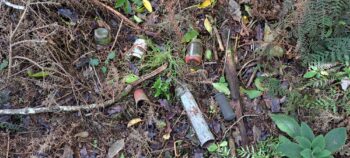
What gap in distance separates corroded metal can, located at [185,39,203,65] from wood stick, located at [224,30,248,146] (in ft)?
0.61

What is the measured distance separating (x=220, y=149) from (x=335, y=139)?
2.24 ft

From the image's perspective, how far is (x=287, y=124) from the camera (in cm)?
265

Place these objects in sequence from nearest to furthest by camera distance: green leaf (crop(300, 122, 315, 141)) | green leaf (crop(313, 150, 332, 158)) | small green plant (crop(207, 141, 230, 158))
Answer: green leaf (crop(313, 150, 332, 158)) → green leaf (crop(300, 122, 315, 141)) → small green plant (crop(207, 141, 230, 158))

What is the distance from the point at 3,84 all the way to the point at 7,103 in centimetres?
14

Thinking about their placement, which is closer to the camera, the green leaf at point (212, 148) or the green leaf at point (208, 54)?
the green leaf at point (212, 148)

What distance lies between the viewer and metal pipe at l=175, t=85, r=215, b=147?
9.06 ft

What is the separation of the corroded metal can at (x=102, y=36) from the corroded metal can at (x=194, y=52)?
589mm

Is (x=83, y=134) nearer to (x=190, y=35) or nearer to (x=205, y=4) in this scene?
(x=190, y=35)

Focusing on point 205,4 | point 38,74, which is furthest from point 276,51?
point 38,74

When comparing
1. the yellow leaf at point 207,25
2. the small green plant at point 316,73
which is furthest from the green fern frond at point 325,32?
the yellow leaf at point 207,25

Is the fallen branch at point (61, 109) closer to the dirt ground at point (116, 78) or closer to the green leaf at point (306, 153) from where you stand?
the dirt ground at point (116, 78)

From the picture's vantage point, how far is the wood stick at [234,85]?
279 cm

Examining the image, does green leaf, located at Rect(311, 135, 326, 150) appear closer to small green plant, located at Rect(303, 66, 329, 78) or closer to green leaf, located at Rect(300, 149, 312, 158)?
green leaf, located at Rect(300, 149, 312, 158)

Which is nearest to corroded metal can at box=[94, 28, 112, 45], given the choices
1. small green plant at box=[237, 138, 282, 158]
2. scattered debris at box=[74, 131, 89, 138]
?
scattered debris at box=[74, 131, 89, 138]
